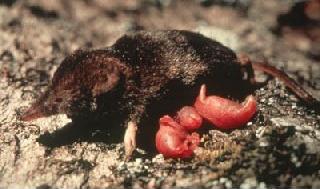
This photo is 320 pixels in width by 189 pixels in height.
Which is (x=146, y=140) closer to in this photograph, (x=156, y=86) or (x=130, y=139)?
(x=130, y=139)

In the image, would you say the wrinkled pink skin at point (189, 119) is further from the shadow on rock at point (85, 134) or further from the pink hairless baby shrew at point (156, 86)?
the shadow on rock at point (85, 134)

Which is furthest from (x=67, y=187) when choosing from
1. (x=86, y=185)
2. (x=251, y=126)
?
(x=251, y=126)

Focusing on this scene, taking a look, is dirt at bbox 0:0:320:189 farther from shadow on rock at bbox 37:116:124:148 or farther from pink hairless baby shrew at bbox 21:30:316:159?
pink hairless baby shrew at bbox 21:30:316:159

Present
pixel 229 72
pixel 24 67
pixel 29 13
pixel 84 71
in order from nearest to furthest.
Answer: pixel 84 71, pixel 229 72, pixel 24 67, pixel 29 13

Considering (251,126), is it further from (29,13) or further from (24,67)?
(29,13)

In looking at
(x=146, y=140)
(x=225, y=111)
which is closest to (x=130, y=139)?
(x=146, y=140)

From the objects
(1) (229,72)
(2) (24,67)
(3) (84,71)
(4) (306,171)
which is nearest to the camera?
(4) (306,171)

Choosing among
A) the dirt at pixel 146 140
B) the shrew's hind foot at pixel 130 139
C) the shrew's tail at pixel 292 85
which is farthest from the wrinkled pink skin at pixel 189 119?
the shrew's tail at pixel 292 85
